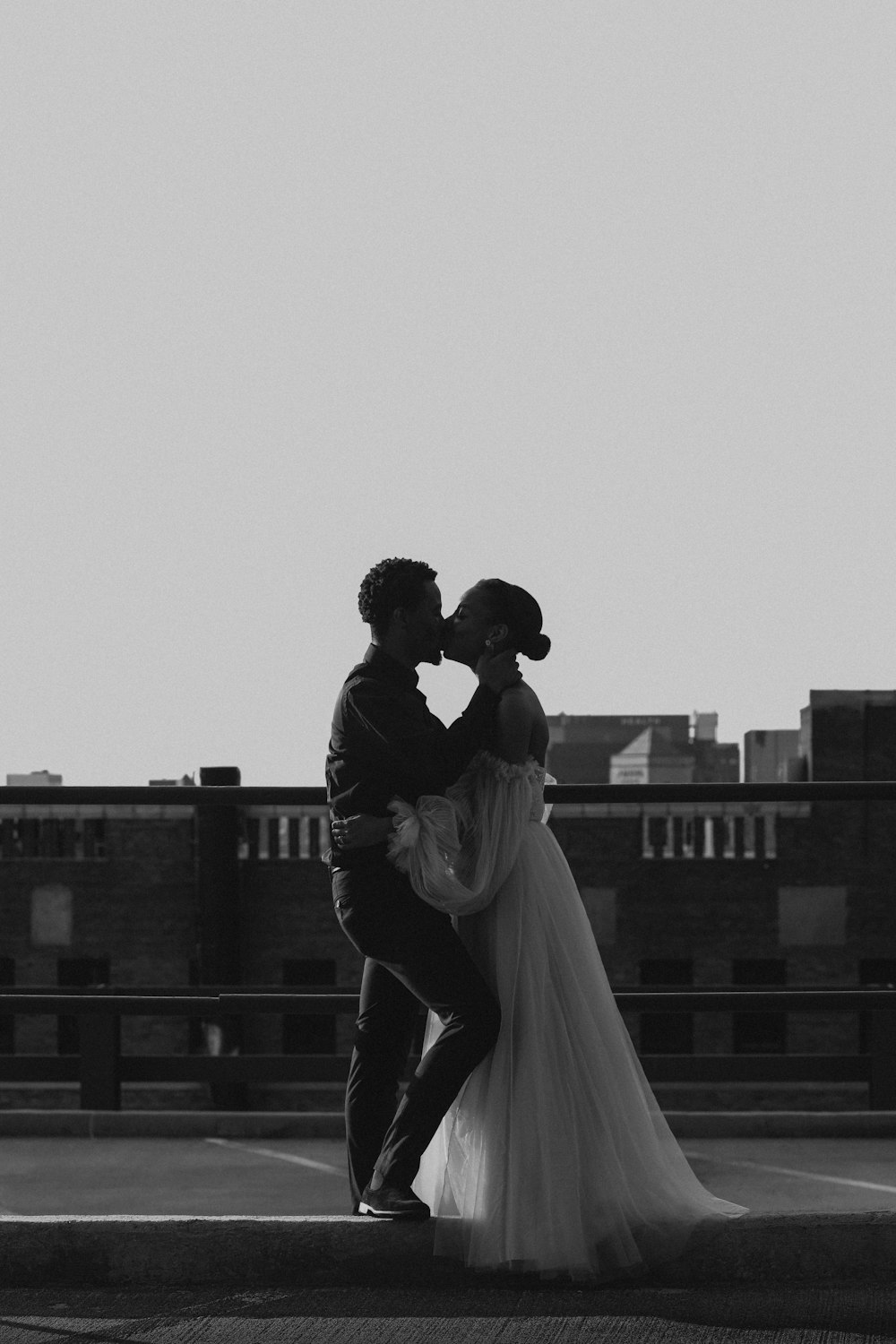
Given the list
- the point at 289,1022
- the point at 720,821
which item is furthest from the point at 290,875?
the point at 720,821

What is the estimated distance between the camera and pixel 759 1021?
127 ft

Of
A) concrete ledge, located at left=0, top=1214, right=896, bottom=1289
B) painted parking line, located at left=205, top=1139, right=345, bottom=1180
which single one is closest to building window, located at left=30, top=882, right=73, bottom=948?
painted parking line, located at left=205, top=1139, right=345, bottom=1180

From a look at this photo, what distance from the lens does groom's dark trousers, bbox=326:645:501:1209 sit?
427 centimetres

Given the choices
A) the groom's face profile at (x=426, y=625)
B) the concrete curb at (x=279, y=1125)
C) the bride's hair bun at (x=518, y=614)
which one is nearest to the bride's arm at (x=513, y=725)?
the bride's hair bun at (x=518, y=614)

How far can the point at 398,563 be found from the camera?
4422 mm

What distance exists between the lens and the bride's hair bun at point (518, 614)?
4.40m

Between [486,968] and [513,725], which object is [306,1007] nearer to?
[486,968]

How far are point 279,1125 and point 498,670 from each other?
233 cm

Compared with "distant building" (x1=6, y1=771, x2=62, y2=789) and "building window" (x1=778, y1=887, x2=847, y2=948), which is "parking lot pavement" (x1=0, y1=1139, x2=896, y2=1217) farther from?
"distant building" (x1=6, y1=771, x2=62, y2=789)

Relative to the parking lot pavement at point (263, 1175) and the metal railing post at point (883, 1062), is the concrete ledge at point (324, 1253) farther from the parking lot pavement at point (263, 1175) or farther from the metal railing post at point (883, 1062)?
the metal railing post at point (883, 1062)

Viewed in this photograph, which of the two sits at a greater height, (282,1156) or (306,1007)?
(306,1007)

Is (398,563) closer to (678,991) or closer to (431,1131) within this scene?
(431,1131)

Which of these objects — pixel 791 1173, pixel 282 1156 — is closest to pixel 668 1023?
pixel 282 1156

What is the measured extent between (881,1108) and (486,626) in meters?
2.52
